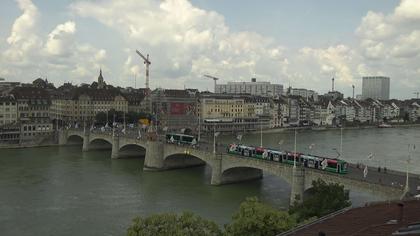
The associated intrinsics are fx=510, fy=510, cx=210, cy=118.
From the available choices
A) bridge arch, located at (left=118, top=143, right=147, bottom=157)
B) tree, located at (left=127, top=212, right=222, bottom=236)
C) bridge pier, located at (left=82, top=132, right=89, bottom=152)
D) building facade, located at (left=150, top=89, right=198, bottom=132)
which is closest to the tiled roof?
building facade, located at (left=150, top=89, right=198, bottom=132)

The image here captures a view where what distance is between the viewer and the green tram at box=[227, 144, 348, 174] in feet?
125

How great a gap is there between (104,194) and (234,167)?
1188 centimetres

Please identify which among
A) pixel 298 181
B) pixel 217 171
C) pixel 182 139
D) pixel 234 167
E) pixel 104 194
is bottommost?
pixel 104 194

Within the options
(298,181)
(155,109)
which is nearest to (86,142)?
(298,181)

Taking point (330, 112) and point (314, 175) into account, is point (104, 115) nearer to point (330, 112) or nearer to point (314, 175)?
point (314, 175)

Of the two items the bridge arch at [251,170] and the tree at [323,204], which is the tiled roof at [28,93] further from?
the tree at [323,204]

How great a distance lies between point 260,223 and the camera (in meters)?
22.3

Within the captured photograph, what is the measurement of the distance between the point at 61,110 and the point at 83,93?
6.87 meters

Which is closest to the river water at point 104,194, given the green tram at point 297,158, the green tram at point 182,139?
the green tram at point 297,158

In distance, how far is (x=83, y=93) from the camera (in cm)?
12344

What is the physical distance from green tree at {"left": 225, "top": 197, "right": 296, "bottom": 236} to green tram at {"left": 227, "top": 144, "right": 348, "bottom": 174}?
16.0 m

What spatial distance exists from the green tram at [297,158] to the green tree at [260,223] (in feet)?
52.4

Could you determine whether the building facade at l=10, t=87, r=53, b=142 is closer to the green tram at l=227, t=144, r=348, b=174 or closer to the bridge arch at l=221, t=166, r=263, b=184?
the bridge arch at l=221, t=166, r=263, b=184

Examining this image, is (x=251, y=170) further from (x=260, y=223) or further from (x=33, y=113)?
(x=33, y=113)
